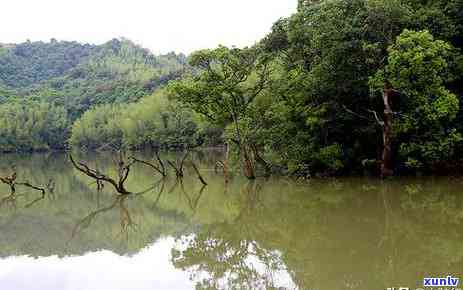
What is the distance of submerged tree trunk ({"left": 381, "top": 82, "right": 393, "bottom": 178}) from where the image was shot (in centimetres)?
2072

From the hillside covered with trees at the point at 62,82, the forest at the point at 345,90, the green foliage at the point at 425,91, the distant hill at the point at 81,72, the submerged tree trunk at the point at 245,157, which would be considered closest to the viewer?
the green foliage at the point at 425,91

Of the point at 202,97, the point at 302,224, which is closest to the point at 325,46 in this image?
the point at 202,97

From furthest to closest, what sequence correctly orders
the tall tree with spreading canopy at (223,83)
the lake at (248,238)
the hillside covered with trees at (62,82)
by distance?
1. the hillside covered with trees at (62,82)
2. the tall tree with spreading canopy at (223,83)
3. the lake at (248,238)

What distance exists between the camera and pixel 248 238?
45.1 ft

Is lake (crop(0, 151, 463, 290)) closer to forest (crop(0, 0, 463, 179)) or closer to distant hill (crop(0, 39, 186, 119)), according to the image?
forest (crop(0, 0, 463, 179))

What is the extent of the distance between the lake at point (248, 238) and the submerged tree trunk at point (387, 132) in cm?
74

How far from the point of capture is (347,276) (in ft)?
30.3

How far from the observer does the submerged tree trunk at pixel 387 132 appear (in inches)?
816

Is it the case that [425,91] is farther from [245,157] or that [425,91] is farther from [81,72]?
[81,72]

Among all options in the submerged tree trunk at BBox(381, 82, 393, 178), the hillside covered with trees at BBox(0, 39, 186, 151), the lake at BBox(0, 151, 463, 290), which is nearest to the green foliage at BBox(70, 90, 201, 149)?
Answer: the hillside covered with trees at BBox(0, 39, 186, 151)

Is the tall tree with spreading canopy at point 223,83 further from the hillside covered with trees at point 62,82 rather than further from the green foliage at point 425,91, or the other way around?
the hillside covered with trees at point 62,82

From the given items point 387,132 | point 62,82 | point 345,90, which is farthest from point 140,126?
point 62,82

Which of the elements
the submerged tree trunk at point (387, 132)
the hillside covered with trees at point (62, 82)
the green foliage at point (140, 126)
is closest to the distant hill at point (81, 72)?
the hillside covered with trees at point (62, 82)

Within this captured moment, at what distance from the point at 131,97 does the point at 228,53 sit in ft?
303
